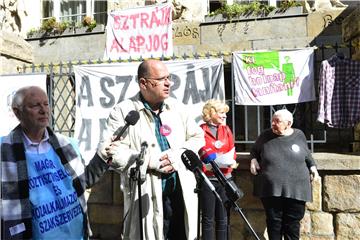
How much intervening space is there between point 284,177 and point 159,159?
170 cm

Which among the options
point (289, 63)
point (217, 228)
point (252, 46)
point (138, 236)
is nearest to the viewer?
point (138, 236)

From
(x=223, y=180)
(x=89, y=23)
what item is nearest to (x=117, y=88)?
(x=223, y=180)

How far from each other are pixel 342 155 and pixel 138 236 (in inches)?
108

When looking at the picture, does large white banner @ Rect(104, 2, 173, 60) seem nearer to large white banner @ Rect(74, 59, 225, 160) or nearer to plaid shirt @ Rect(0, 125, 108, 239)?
large white banner @ Rect(74, 59, 225, 160)

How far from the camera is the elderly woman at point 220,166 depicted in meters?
4.11

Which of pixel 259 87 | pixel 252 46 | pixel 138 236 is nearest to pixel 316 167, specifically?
pixel 259 87

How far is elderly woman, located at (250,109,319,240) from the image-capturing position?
4.01 metres

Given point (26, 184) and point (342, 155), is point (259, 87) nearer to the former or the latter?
point (342, 155)

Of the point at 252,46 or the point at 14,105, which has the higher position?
the point at 252,46

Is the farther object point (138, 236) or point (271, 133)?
point (271, 133)

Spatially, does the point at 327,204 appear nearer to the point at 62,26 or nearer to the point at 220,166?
the point at 220,166

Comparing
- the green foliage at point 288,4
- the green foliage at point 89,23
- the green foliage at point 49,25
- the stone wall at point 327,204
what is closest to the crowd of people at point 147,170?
the stone wall at point 327,204

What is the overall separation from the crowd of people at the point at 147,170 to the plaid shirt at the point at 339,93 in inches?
38.0

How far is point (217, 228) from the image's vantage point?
423 centimetres
